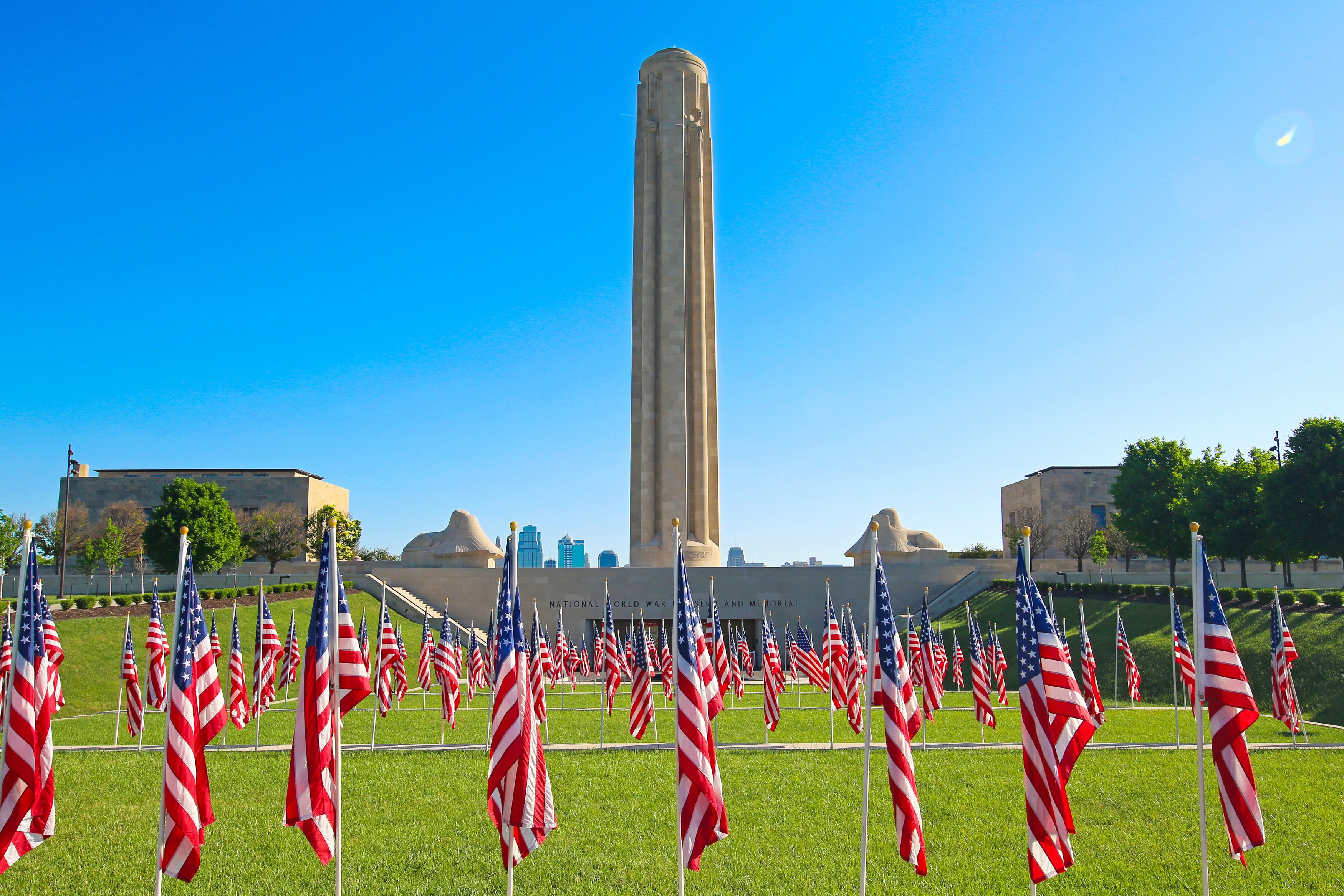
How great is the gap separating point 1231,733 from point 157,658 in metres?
19.3

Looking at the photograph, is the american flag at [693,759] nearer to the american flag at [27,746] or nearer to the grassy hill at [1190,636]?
the american flag at [27,746]

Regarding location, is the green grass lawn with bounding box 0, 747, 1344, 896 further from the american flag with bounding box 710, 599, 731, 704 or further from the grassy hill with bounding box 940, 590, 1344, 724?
the grassy hill with bounding box 940, 590, 1344, 724

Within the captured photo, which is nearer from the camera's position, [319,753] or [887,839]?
[319,753]

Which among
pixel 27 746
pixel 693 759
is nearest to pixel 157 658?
pixel 27 746

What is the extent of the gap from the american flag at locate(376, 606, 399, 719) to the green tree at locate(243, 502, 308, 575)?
47.8 metres

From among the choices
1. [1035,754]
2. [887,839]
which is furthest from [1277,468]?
[1035,754]

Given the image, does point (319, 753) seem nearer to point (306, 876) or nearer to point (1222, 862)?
point (306, 876)

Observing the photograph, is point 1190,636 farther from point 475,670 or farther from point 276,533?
point 276,533

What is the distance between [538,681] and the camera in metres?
15.2

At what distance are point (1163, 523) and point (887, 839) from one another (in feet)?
151

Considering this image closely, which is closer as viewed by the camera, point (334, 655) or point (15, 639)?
point (15, 639)

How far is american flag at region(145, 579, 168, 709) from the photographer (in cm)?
1831

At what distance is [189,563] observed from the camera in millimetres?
9992

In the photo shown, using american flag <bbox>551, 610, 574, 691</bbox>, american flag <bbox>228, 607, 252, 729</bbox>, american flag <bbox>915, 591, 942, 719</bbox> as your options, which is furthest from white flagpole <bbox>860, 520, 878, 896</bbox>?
american flag <bbox>551, 610, 574, 691</bbox>
